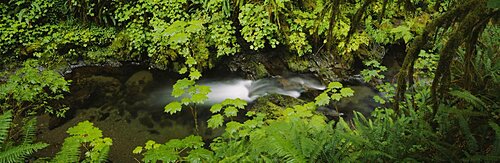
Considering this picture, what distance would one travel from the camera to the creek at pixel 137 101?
5.72 m

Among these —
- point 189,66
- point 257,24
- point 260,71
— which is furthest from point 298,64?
point 189,66

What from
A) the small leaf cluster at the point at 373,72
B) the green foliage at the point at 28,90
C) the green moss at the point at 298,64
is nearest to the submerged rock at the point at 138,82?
the green foliage at the point at 28,90

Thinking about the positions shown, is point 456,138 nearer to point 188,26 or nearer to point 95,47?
point 188,26

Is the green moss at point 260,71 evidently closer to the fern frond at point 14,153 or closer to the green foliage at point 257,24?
the green foliage at point 257,24

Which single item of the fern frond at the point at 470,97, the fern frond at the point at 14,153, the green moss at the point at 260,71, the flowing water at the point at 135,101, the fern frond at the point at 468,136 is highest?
the fern frond at the point at 470,97

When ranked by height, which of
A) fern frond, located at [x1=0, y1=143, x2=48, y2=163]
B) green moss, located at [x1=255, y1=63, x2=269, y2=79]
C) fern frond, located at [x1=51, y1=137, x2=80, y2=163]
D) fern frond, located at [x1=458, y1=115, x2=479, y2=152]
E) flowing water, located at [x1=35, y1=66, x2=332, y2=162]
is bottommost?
flowing water, located at [x1=35, y1=66, x2=332, y2=162]

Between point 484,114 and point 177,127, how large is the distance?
175 inches

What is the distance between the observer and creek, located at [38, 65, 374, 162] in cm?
572

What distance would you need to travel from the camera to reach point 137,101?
6730mm

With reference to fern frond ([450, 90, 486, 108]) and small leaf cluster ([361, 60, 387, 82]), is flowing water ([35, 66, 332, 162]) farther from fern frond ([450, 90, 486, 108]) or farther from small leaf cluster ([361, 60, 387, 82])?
fern frond ([450, 90, 486, 108])

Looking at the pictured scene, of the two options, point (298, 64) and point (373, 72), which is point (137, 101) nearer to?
point (298, 64)

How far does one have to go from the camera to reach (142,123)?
611cm

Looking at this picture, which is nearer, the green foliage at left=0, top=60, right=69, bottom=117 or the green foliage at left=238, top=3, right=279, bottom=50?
the green foliage at left=0, top=60, right=69, bottom=117

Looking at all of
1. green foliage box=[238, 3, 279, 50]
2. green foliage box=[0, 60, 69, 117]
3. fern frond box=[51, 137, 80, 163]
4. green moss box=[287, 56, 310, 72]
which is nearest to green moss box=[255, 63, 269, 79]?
green moss box=[287, 56, 310, 72]
